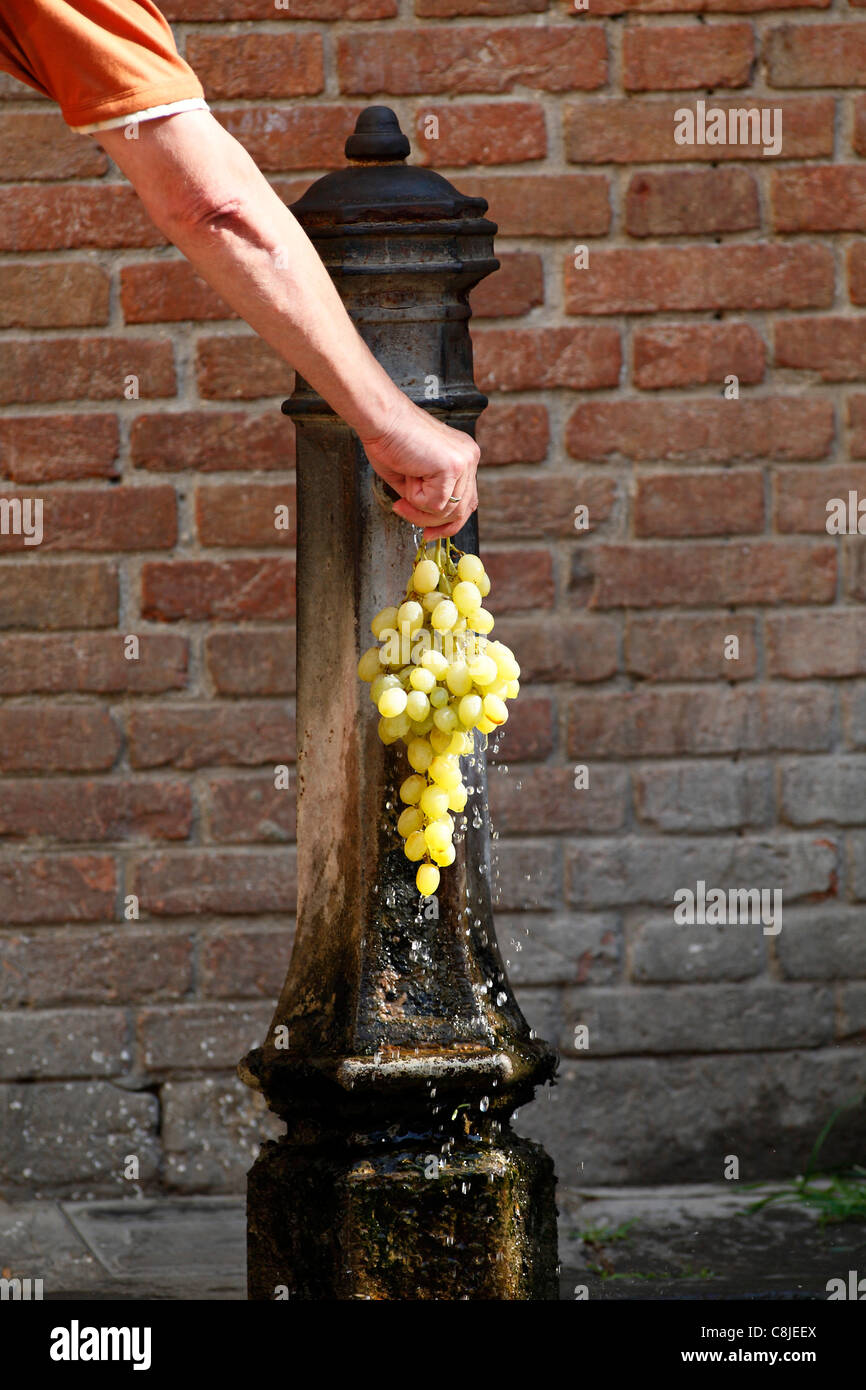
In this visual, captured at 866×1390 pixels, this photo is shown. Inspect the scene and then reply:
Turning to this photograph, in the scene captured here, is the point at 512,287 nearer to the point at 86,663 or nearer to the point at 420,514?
the point at 86,663

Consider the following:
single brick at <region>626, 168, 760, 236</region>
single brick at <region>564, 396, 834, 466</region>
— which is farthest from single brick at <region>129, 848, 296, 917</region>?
single brick at <region>626, 168, 760, 236</region>

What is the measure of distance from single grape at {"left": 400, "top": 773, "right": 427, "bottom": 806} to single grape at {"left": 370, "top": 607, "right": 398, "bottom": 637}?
15cm

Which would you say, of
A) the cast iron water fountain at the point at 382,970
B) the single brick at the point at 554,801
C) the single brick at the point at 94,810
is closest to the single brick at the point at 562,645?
the single brick at the point at 554,801

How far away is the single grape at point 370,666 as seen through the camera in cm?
155

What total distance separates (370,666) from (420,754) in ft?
0.32

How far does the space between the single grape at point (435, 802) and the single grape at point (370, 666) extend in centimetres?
12

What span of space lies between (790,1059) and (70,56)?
77.7 inches

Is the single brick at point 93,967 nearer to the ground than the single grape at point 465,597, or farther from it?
nearer to the ground

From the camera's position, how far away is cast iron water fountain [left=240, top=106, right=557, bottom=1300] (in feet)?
5.10

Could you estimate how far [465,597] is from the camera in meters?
1.54

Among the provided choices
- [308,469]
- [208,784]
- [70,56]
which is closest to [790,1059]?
[208,784]

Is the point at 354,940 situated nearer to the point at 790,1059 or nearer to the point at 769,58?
the point at 790,1059

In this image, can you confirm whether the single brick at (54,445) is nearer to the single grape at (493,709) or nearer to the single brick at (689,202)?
the single brick at (689,202)

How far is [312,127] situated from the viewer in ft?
8.29
